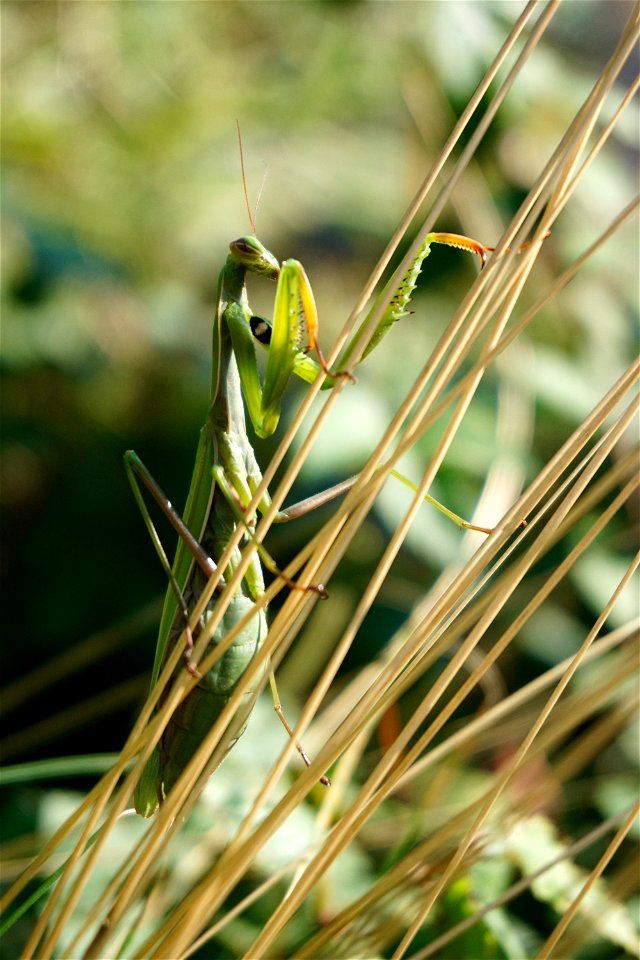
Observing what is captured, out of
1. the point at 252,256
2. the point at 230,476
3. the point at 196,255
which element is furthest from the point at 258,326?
the point at 196,255

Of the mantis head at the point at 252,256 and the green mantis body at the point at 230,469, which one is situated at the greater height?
the mantis head at the point at 252,256

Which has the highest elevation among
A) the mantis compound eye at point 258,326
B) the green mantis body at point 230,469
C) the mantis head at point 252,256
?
the mantis head at point 252,256

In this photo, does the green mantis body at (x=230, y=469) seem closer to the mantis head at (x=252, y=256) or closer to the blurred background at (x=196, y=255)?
the mantis head at (x=252, y=256)

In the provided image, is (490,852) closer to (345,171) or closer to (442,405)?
(442,405)

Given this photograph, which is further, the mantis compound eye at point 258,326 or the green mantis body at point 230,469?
the mantis compound eye at point 258,326

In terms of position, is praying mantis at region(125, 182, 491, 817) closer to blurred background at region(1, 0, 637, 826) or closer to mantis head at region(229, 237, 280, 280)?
mantis head at region(229, 237, 280, 280)

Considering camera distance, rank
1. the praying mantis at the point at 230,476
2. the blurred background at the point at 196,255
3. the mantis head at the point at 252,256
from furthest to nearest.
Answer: the blurred background at the point at 196,255
the mantis head at the point at 252,256
the praying mantis at the point at 230,476

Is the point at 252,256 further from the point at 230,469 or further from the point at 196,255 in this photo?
the point at 196,255

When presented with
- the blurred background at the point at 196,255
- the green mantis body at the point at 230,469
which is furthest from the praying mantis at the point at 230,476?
the blurred background at the point at 196,255
